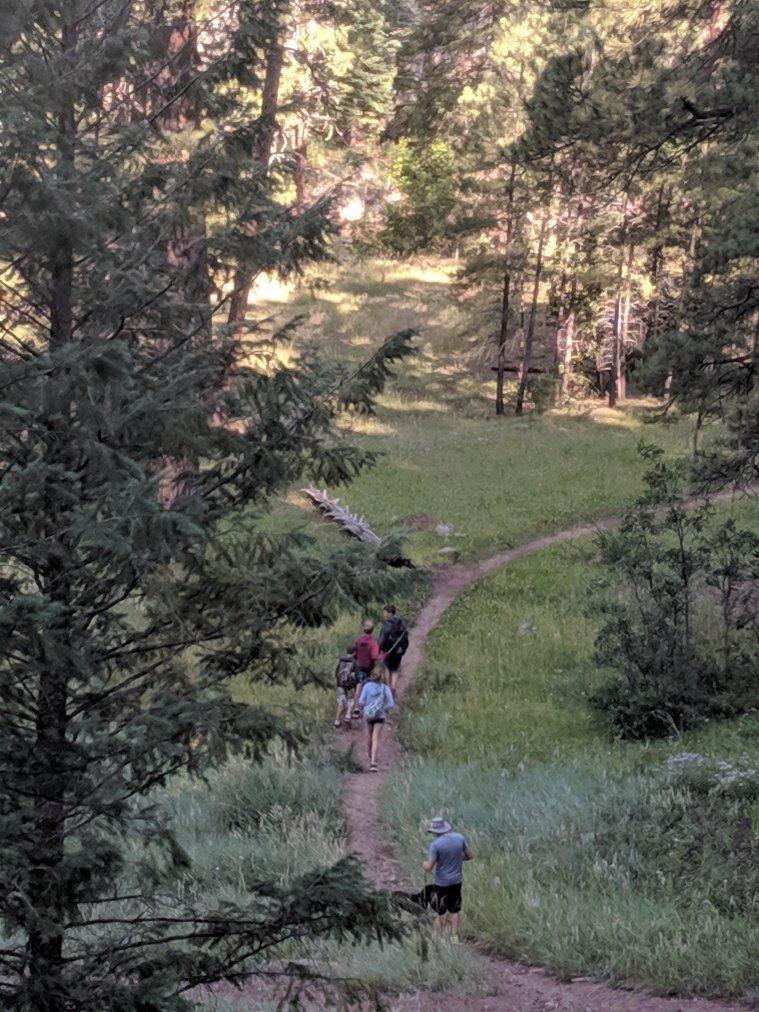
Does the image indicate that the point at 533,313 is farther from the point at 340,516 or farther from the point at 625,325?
the point at 340,516

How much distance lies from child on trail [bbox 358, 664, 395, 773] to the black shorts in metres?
4.67

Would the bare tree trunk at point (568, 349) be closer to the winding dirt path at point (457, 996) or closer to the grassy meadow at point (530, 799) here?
the grassy meadow at point (530, 799)

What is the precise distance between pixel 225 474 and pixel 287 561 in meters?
0.70

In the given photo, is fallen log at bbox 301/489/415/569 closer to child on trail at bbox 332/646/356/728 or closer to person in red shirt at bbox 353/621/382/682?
child on trail at bbox 332/646/356/728

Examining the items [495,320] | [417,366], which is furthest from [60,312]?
[417,366]

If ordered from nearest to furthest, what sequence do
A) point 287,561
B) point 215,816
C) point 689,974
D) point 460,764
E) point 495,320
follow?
point 287,561 < point 689,974 < point 215,816 < point 460,764 < point 495,320

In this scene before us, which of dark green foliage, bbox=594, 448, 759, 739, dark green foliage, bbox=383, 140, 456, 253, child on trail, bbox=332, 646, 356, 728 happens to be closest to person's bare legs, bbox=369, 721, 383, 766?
child on trail, bbox=332, 646, 356, 728

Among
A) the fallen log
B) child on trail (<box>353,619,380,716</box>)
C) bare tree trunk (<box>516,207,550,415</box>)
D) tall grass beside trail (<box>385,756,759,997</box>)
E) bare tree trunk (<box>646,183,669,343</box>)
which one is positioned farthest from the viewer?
bare tree trunk (<box>516,207,550,415</box>)

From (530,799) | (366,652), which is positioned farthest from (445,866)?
(366,652)

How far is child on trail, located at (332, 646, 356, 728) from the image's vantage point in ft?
53.3

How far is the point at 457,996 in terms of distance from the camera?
8914mm

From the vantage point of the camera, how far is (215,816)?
1348cm

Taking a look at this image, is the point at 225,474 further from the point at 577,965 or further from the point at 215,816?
the point at 215,816

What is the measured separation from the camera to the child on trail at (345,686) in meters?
16.2
